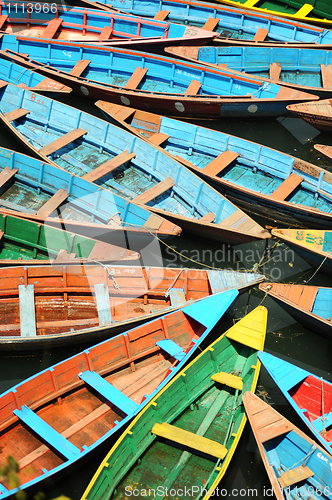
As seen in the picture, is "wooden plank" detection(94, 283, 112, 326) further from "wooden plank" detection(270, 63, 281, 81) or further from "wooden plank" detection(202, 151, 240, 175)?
"wooden plank" detection(270, 63, 281, 81)

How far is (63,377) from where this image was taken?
31.7ft

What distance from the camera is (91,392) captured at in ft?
32.6

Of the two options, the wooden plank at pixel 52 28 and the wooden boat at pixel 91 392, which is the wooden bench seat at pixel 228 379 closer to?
the wooden boat at pixel 91 392

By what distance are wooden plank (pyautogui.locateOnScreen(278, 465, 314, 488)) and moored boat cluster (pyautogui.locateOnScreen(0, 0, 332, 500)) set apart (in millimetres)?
24

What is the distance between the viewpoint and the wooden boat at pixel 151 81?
1531cm

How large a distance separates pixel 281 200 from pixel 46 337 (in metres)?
7.17

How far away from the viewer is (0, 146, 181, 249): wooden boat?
11883mm

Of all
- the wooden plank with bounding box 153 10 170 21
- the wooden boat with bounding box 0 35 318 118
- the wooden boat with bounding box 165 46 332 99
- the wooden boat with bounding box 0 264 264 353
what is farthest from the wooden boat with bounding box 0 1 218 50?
the wooden boat with bounding box 0 264 264 353

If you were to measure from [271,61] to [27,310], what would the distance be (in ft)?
42.2

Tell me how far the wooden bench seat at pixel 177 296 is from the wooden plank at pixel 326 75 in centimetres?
972

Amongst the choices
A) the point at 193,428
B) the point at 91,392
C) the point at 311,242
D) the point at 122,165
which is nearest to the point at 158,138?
the point at 122,165

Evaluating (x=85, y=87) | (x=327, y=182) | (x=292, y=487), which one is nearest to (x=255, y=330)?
(x=292, y=487)

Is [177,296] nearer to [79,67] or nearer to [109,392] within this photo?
[109,392]

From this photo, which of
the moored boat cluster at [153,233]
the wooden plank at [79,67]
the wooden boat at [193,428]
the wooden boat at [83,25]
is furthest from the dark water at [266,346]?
the wooden boat at [83,25]
